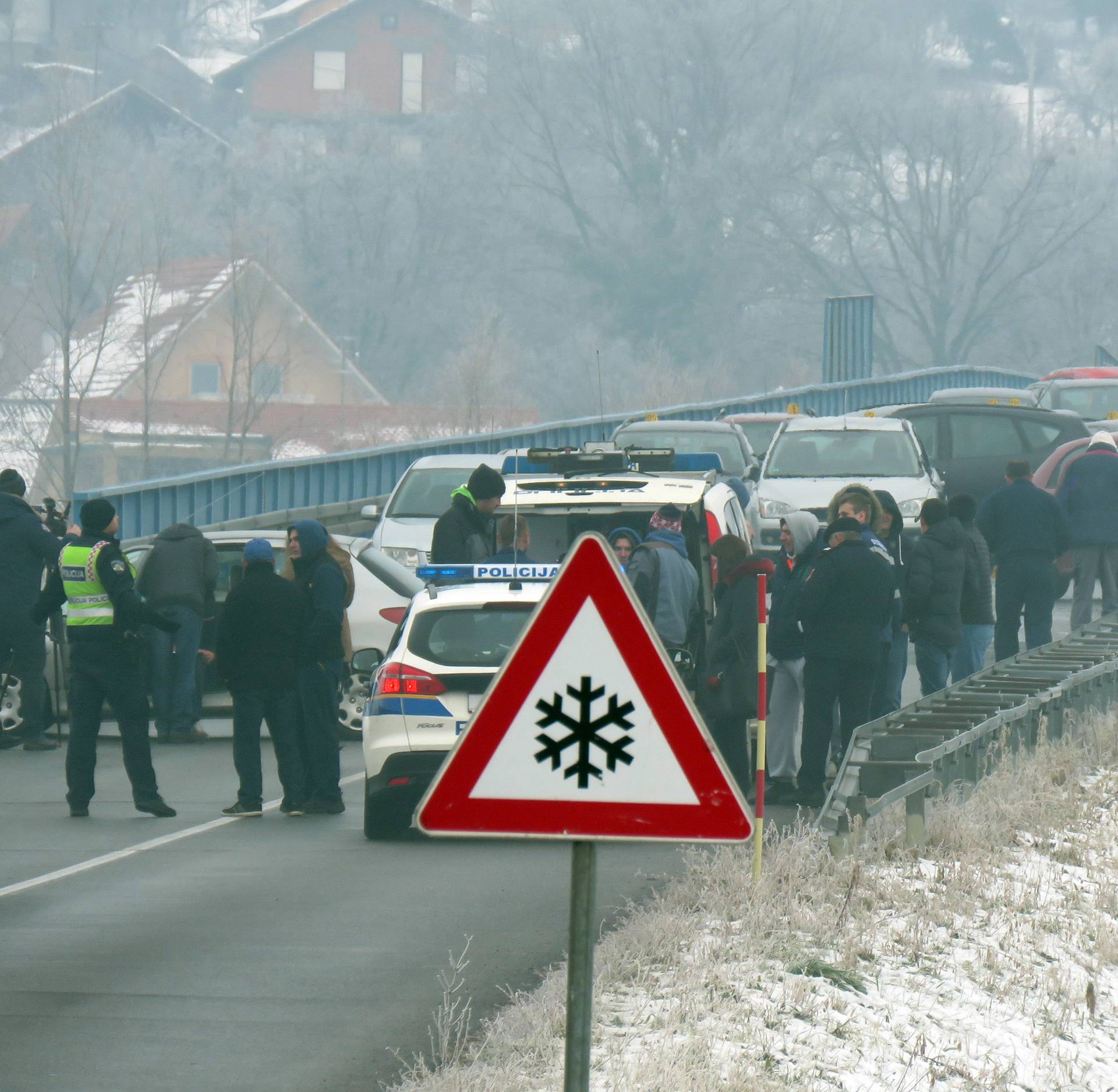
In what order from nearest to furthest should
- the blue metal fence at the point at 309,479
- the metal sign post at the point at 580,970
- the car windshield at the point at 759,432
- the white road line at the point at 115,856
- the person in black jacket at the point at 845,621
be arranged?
the metal sign post at the point at 580,970 < the white road line at the point at 115,856 < the person in black jacket at the point at 845,621 < the blue metal fence at the point at 309,479 < the car windshield at the point at 759,432

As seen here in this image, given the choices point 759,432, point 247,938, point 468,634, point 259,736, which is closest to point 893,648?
point 468,634

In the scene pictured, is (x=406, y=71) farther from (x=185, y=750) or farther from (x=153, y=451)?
(x=185, y=750)

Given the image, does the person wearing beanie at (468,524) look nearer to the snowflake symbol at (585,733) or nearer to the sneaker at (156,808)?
the sneaker at (156,808)

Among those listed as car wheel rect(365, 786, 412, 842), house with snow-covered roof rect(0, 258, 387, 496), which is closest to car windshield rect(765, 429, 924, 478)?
car wheel rect(365, 786, 412, 842)

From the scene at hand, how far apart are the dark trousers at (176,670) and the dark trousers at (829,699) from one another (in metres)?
5.40

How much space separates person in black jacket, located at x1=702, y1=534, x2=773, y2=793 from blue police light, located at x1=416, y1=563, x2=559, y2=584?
0.95 metres

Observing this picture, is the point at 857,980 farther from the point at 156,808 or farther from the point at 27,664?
the point at 27,664

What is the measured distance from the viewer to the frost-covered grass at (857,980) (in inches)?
250

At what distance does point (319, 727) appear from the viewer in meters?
12.5

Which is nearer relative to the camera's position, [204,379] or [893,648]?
[893,648]

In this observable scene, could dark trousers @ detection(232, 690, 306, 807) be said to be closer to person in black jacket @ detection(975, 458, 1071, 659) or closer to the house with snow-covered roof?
person in black jacket @ detection(975, 458, 1071, 659)

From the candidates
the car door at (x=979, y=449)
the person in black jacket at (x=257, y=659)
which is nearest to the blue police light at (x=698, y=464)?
the car door at (x=979, y=449)

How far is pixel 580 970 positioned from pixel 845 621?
694 cm

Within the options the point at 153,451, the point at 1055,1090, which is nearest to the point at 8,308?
the point at 153,451
